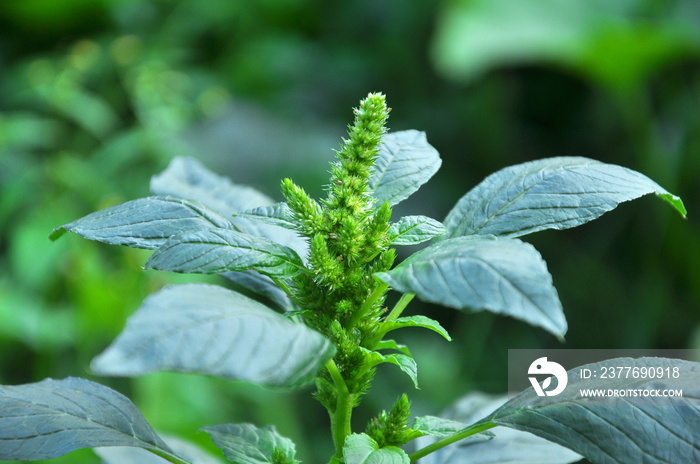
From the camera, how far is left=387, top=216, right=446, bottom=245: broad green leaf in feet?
1.77

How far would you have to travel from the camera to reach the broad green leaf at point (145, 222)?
1.71 feet

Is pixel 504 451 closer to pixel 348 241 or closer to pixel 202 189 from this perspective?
pixel 348 241

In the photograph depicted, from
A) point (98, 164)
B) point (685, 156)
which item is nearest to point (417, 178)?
point (98, 164)

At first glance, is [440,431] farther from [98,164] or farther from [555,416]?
[98,164]

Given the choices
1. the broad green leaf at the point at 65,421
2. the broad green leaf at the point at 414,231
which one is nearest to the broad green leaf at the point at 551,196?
the broad green leaf at the point at 414,231

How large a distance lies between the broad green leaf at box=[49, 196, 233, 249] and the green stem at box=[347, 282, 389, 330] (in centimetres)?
14

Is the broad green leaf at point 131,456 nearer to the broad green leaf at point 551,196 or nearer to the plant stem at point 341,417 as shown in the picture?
the plant stem at point 341,417

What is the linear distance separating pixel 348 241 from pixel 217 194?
0.83 feet

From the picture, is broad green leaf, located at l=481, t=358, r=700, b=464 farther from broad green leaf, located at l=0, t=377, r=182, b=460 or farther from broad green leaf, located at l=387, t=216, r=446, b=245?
broad green leaf, located at l=0, t=377, r=182, b=460

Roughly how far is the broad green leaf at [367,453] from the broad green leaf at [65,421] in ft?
0.58

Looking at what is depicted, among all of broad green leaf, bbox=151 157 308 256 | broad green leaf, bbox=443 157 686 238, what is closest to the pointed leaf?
broad green leaf, bbox=151 157 308 256

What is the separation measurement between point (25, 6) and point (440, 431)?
2.72 metres

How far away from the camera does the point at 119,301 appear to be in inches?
67.5

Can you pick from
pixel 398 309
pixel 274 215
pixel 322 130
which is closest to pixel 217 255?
pixel 274 215
